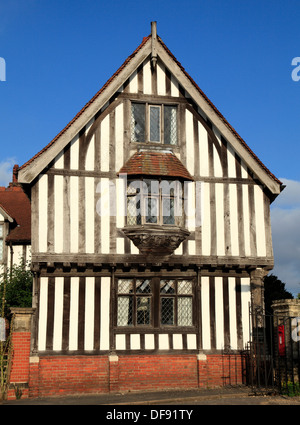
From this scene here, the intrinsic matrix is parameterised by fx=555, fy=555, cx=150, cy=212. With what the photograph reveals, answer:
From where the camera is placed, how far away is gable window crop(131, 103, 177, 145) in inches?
681

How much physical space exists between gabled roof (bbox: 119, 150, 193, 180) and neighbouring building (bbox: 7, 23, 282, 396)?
0.03 meters

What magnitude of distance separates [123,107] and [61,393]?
28.3ft

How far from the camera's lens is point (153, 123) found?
1752 cm

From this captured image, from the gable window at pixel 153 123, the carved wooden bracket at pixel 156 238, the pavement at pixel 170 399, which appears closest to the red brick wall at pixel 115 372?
the pavement at pixel 170 399

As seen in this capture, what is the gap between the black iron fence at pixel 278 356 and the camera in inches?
576

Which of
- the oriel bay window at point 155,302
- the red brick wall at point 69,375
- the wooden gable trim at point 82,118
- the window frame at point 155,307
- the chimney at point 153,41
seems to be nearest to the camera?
the red brick wall at point 69,375

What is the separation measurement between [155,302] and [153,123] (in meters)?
5.58

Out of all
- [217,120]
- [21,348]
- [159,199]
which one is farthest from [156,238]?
[21,348]

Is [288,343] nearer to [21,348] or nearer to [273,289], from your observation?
[21,348]

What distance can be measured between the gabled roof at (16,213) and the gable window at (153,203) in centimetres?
961

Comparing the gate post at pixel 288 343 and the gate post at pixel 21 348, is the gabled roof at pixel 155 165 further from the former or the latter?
the gate post at pixel 21 348
